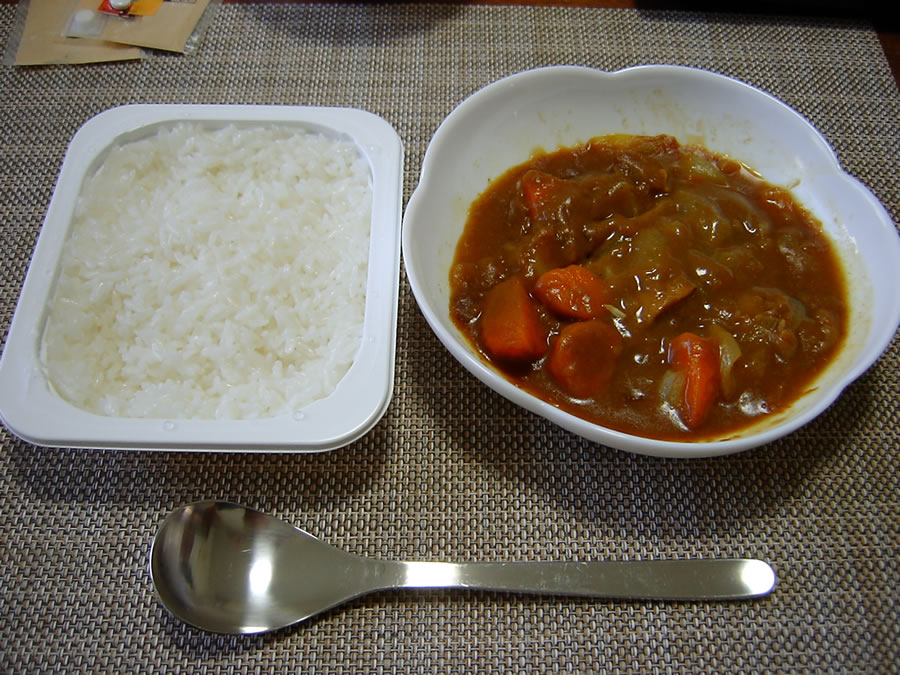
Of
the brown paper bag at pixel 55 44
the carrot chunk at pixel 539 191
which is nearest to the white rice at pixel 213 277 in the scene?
the carrot chunk at pixel 539 191

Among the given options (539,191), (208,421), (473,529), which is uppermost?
(539,191)

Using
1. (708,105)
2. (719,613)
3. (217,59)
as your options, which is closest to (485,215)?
(708,105)

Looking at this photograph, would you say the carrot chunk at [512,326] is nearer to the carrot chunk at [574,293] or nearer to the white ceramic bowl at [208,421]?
the carrot chunk at [574,293]

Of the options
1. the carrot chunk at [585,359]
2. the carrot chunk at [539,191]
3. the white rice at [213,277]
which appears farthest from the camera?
the carrot chunk at [539,191]

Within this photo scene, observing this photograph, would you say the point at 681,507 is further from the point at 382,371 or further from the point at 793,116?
the point at 793,116

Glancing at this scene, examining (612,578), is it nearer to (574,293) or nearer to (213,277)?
(574,293)

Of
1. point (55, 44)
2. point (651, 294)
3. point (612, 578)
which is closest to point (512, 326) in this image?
point (651, 294)
